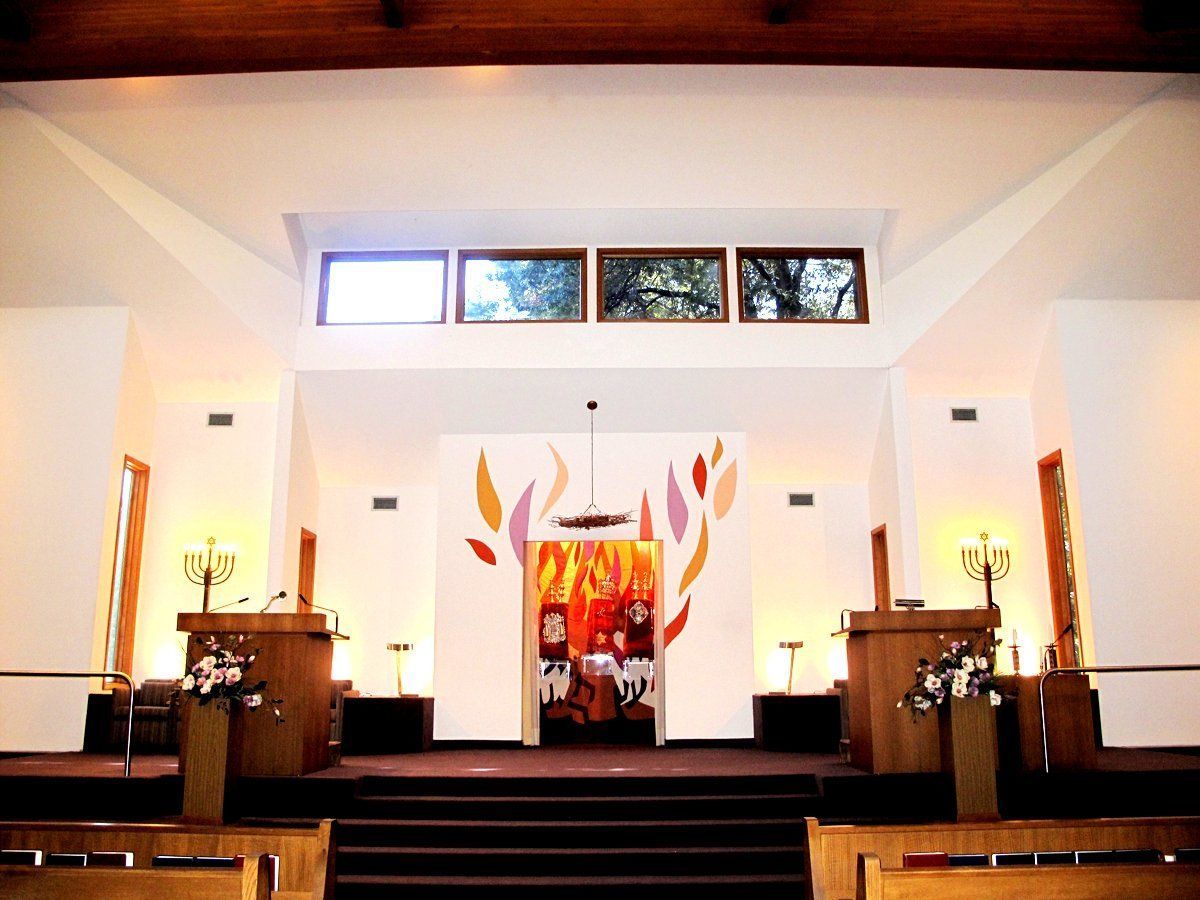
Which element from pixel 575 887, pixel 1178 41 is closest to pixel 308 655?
pixel 575 887

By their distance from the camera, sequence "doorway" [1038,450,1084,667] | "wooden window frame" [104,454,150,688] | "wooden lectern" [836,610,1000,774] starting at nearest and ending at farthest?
"wooden lectern" [836,610,1000,774], "doorway" [1038,450,1084,667], "wooden window frame" [104,454,150,688]

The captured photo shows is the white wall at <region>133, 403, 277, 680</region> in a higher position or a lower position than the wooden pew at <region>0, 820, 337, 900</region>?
higher

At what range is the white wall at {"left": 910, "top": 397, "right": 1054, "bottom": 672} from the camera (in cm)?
986

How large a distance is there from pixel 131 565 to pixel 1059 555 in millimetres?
9086

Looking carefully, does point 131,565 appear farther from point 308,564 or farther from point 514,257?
point 514,257

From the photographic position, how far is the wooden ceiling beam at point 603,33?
20.4 ft

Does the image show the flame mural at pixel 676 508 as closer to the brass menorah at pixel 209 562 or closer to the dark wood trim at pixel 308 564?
the dark wood trim at pixel 308 564

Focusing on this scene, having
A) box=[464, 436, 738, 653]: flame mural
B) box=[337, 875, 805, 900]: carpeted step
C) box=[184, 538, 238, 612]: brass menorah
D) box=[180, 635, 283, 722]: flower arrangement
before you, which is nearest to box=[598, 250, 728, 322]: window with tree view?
box=[464, 436, 738, 653]: flame mural

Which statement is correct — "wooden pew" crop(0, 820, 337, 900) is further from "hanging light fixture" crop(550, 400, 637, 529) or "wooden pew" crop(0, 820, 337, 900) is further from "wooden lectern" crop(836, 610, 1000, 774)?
"hanging light fixture" crop(550, 400, 637, 529)

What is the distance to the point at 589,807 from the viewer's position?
6742 millimetres

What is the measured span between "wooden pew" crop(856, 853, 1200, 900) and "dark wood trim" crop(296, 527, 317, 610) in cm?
898

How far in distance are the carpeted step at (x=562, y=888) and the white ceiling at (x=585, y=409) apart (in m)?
5.23

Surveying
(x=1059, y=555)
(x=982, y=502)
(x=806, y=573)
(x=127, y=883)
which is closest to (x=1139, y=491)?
(x=1059, y=555)

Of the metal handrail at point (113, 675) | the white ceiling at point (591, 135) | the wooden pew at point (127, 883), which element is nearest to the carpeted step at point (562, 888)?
the metal handrail at point (113, 675)
